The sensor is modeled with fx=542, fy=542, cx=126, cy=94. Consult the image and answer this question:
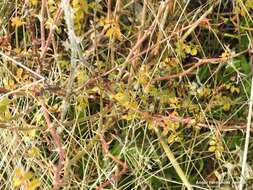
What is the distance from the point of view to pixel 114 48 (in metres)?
1.32

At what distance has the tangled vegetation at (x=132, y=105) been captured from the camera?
3.99 feet

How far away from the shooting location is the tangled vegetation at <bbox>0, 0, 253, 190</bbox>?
121 centimetres

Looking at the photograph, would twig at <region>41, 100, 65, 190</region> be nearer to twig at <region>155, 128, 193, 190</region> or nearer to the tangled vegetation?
the tangled vegetation

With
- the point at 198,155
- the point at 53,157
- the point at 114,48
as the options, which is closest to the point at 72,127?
the point at 53,157

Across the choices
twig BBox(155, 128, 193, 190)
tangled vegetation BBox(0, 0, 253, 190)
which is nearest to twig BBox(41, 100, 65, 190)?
tangled vegetation BBox(0, 0, 253, 190)

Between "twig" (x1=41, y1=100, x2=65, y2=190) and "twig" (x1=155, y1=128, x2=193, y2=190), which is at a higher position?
"twig" (x1=41, y1=100, x2=65, y2=190)

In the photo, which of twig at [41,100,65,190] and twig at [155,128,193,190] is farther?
twig at [155,128,193,190]

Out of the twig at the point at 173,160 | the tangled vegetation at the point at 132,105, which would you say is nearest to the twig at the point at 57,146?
the tangled vegetation at the point at 132,105

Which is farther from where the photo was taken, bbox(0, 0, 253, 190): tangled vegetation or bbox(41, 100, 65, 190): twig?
bbox(0, 0, 253, 190): tangled vegetation

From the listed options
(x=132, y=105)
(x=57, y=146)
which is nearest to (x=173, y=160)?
(x=132, y=105)

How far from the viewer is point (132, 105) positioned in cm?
119

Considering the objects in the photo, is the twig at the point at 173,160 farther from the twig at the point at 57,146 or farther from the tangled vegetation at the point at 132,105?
the twig at the point at 57,146

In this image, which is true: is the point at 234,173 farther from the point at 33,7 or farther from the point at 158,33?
the point at 33,7

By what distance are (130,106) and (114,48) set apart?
0.65 feet
